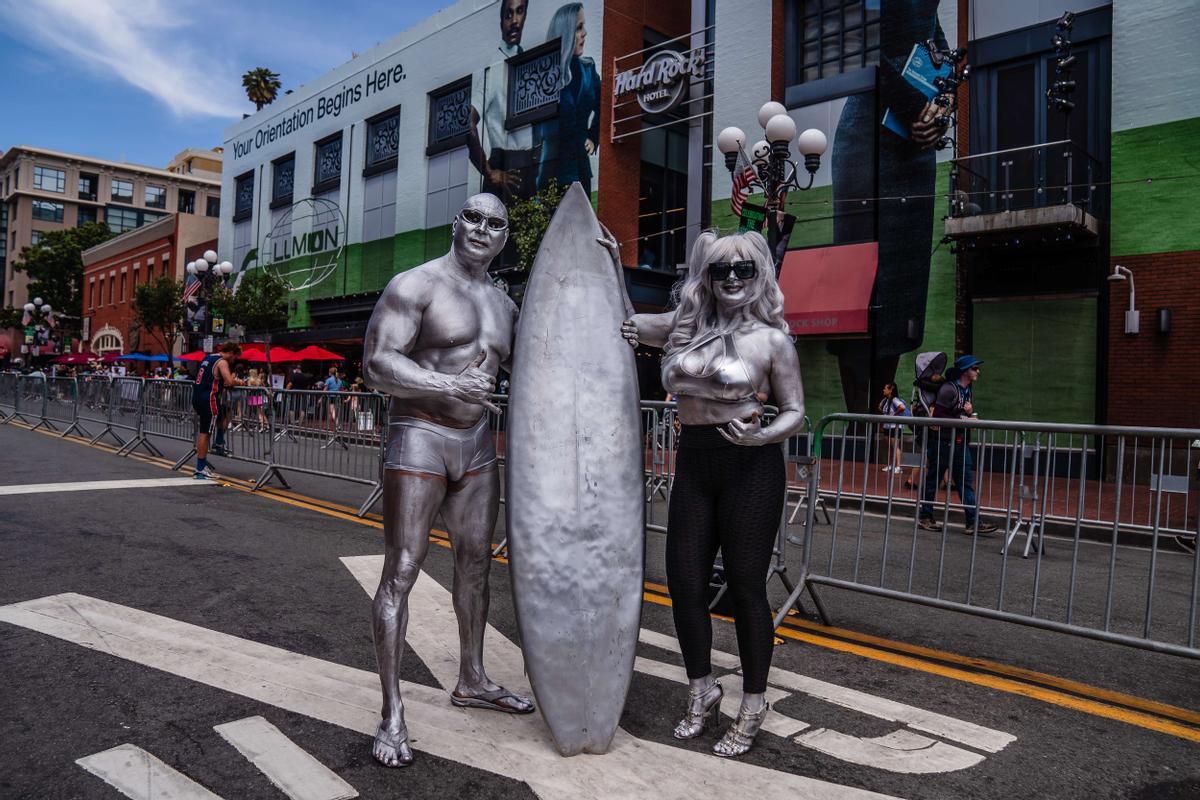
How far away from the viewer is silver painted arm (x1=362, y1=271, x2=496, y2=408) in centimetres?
296

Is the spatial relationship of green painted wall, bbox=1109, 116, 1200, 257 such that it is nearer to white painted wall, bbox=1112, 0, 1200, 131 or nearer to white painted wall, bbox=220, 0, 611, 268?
white painted wall, bbox=1112, 0, 1200, 131

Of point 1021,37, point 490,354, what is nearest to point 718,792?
point 490,354

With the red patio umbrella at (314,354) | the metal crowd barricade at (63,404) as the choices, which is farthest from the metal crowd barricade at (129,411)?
the red patio umbrella at (314,354)

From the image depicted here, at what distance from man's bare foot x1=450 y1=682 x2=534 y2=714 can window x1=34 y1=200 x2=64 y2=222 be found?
9483 cm

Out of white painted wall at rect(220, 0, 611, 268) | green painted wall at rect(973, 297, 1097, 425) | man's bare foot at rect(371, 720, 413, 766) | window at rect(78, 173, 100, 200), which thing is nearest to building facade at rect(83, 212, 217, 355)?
white painted wall at rect(220, 0, 611, 268)

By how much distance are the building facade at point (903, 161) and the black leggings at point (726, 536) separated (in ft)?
21.7

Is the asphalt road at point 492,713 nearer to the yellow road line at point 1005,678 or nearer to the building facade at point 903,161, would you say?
the yellow road line at point 1005,678

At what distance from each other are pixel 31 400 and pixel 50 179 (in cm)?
7634

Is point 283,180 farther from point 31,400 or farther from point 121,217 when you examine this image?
point 121,217

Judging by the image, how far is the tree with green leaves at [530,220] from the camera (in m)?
21.0

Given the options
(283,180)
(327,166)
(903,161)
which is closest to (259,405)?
(903,161)

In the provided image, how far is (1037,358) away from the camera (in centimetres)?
1530

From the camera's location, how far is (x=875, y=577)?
6.12 m

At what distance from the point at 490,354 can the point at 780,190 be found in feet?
30.8
